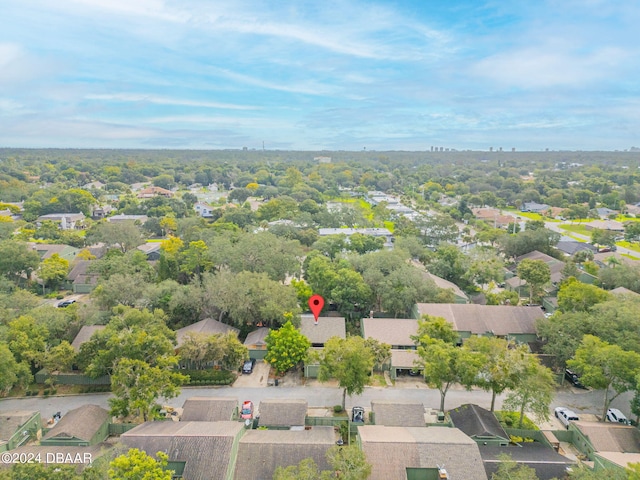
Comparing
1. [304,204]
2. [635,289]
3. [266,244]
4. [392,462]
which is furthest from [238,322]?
[304,204]

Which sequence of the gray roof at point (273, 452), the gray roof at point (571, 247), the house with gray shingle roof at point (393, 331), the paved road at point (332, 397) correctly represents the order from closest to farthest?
the gray roof at point (273, 452)
the paved road at point (332, 397)
the house with gray shingle roof at point (393, 331)
the gray roof at point (571, 247)

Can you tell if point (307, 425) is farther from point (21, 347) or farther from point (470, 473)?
point (21, 347)

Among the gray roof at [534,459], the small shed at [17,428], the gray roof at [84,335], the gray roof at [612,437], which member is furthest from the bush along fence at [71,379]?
the gray roof at [612,437]

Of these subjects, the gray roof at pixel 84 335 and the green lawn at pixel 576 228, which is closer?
the gray roof at pixel 84 335

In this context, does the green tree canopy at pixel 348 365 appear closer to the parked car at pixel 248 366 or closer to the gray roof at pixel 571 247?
the parked car at pixel 248 366

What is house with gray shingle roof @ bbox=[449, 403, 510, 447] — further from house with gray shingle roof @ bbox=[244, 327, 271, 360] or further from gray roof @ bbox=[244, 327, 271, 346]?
gray roof @ bbox=[244, 327, 271, 346]

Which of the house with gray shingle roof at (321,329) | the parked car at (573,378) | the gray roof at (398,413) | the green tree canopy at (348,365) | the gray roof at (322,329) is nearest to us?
the gray roof at (398,413)
